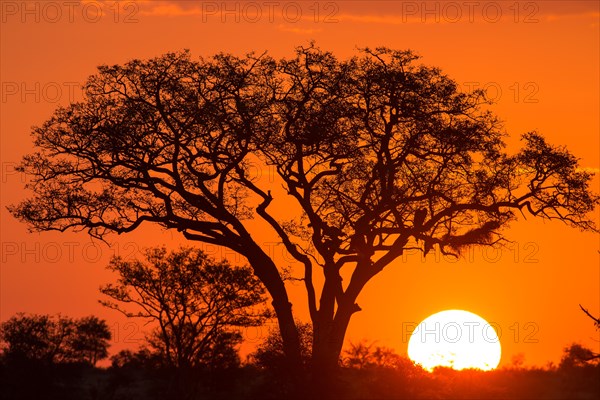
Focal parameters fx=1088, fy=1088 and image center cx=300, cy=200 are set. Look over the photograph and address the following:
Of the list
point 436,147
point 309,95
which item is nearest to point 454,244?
point 436,147

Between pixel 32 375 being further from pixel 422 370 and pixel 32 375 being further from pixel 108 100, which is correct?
pixel 108 100

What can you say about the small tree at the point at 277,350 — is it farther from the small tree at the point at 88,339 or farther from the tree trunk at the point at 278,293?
the small tree at the point at 88,339

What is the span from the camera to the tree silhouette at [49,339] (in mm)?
71312

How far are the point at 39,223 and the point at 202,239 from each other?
7.10 metres

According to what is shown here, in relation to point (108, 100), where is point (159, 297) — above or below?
below

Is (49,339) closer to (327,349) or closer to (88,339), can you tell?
(88,339)

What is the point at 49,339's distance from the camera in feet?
238

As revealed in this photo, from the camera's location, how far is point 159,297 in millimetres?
64375

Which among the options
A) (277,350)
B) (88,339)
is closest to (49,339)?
(88,339)

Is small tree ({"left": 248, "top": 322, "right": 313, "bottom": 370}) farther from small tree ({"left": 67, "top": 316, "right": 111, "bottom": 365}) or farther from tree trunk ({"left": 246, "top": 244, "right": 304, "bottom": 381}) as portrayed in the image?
small tree ({"left": 67, "top": 316, "right": 111, "bottom": 365})

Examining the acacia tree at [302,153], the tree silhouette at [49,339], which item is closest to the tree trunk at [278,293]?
the acacia tree at [302,153]

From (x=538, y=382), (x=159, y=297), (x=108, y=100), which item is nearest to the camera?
(x=108, y=100)

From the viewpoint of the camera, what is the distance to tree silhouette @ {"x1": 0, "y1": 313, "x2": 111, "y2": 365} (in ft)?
234

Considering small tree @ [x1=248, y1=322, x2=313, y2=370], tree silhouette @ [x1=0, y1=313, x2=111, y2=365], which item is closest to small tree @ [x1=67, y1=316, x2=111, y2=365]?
tree silhouette @ [x1=0, y1=313, x2=111, y2=365]
